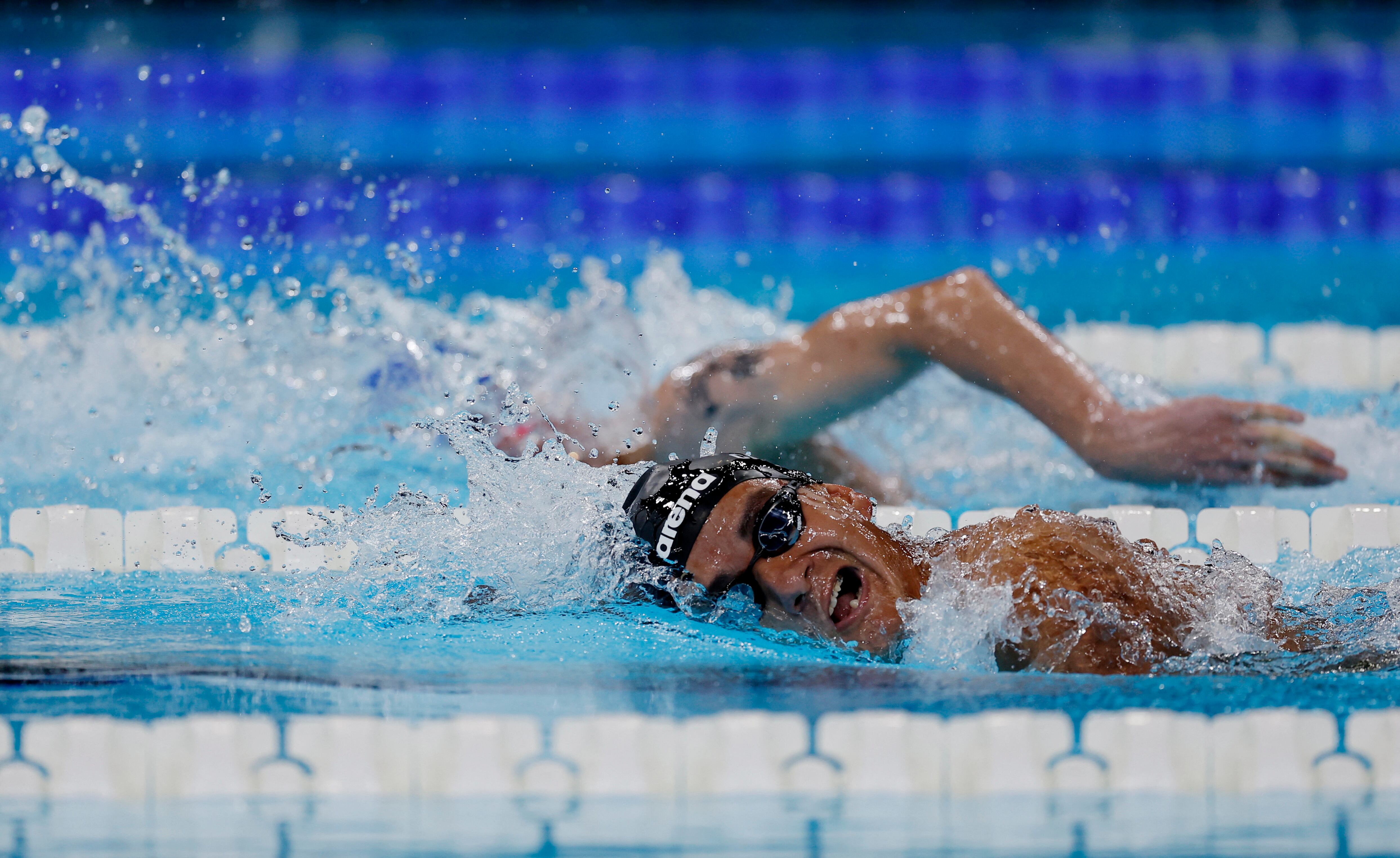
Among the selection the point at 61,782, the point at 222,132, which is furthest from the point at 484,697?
the point at 222,132

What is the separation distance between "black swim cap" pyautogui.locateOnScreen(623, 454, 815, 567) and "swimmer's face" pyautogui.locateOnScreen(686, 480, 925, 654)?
14 mm

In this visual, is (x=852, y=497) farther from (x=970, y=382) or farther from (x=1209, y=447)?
(x=1209, y=447)

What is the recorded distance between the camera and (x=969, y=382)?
2404 millimetres

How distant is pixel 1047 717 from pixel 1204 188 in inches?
158

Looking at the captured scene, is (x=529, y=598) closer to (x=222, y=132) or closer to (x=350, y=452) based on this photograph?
(x=350, y=452)

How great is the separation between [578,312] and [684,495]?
164 cm

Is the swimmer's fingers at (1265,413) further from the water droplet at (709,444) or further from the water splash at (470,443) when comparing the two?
the water droplet at (709,444)

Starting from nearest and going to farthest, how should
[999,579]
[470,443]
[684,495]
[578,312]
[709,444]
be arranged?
[999,579] → [684,495] → [470,443] → [709,444] → [578,312]

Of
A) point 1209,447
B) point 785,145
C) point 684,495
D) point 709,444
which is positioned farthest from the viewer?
point 785,145

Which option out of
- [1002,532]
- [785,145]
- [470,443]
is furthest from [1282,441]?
[785,145]

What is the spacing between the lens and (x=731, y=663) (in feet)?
5.68

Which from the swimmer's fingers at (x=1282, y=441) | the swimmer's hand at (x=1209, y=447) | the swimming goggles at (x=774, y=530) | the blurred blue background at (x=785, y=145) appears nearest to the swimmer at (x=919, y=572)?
the swimming goggles at (x=774, y=530)

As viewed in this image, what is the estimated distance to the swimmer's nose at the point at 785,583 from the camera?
63.9 inches

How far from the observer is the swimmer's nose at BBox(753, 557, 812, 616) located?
1624 mm
